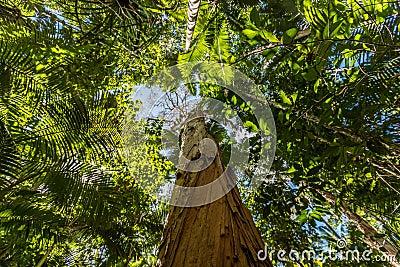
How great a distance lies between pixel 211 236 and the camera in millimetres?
1397

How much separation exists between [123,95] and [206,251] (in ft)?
14.2

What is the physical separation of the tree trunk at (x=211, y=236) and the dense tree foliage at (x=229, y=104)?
2.91ft

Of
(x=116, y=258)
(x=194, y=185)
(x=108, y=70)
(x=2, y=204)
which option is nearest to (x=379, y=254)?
(x=194, y=185)

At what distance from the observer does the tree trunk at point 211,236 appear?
4.06 feet

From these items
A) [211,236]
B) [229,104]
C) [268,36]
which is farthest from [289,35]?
[229,104]

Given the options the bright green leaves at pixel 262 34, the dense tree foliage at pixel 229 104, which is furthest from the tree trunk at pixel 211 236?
the bright green leaves at pixel 262 34

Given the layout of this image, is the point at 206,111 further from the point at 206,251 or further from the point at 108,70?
the point at 206,251

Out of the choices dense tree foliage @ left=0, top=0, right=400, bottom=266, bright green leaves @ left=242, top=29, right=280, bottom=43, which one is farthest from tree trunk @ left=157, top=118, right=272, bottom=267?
bright green leaves @ left=242, top=29, right=280, bottom=43

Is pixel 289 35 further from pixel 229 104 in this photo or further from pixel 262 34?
pixel 229 104

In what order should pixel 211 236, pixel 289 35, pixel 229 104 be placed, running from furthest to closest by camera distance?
pixel 229 104 < pixel 289 35 < pixel 211 236

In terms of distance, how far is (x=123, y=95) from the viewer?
202 inches

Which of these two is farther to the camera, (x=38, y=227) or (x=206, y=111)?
(x=206, y=111)

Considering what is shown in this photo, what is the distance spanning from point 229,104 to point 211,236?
261 cm

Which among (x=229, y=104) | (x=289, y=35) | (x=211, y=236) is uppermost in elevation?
(x=229, y=104)
